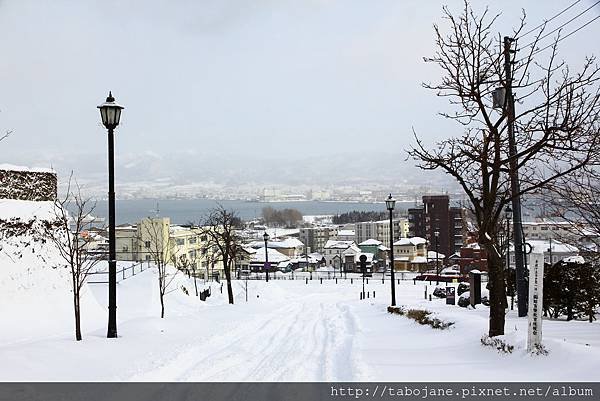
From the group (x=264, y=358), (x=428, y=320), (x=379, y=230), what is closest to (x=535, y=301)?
(x=264, y=358)

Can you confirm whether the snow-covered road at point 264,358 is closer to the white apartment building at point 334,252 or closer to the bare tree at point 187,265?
the bare tree at point 187,265

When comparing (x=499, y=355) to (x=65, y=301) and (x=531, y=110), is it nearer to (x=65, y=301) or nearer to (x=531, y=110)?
(x=531, y=110)

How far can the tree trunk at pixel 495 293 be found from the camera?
1056 centimetres

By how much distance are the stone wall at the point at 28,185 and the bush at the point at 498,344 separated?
1440cm

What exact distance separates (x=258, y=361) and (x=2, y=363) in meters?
3.96

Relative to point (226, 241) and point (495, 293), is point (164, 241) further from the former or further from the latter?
point (495, 293)

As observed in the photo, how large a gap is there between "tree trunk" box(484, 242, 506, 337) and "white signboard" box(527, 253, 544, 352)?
6.38 ft

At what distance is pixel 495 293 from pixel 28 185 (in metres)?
14.5

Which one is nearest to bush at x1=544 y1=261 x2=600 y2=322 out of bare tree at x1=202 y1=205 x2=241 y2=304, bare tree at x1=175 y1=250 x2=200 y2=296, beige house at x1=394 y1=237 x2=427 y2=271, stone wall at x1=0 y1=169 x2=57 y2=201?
stone wall at x1=0 y1=169 x2=57 y2=201

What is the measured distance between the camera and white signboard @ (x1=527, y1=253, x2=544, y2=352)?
8.26 meters

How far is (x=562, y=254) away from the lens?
64.9 m

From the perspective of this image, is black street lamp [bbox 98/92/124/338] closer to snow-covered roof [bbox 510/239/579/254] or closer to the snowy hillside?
the snowy hillside

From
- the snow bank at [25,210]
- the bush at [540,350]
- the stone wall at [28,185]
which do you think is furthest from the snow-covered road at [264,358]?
the stone wall at [28,185]
